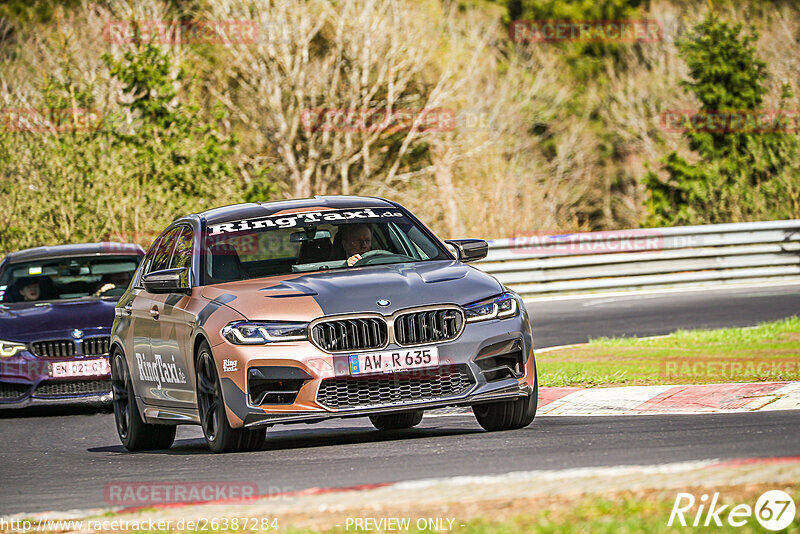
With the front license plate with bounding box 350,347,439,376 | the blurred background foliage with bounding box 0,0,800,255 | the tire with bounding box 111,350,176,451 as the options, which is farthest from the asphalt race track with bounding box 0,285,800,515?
the blurred background foliage with bounding box 0,0,800,255

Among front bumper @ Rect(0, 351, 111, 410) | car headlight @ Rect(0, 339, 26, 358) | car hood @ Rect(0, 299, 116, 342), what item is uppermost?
car hood @ Rect(0, 299, 116, 342)

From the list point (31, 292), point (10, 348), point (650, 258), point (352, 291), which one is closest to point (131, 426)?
point (352, 291)

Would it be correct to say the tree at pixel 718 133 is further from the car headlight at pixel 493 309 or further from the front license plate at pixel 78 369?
the car headlight at pixel 493 309

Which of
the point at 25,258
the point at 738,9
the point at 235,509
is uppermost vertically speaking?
the point at 235,509

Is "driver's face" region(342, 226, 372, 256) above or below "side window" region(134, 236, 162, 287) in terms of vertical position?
above

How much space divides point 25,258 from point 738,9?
182 ft

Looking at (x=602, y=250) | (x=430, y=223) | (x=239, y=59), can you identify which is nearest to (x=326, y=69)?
(x=239, y=59)

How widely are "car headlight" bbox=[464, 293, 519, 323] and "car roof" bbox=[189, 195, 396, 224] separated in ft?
5.76

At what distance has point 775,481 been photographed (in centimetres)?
569

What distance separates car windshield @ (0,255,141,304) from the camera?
14383mm

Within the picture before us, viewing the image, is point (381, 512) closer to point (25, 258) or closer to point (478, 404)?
point (478, 404)

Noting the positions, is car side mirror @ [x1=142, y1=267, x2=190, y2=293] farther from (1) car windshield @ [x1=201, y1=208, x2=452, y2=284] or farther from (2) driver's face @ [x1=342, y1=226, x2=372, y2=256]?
(2) driver's face @ [x1=342, y1=226, x2=372, y2=256]

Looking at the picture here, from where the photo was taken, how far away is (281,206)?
398 inches

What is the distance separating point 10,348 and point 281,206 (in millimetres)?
4552
